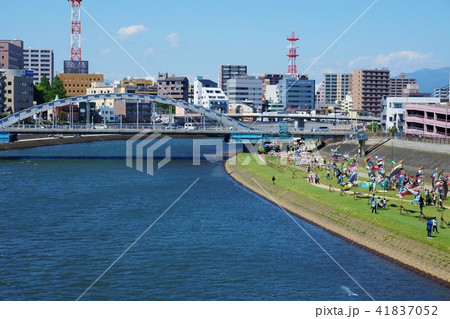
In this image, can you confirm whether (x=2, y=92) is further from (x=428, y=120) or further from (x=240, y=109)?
(x=428, y=120)

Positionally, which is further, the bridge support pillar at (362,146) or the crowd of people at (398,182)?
the bridge support pillar at (362,146)

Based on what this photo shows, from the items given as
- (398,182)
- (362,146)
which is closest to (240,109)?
(362,146)

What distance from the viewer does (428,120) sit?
82.6m

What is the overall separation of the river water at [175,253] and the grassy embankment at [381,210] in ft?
6.55

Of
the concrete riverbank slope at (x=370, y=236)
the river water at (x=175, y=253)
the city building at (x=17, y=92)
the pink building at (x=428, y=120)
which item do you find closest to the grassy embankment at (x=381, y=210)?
the concrete riverbank slope at (x=370, y=236)

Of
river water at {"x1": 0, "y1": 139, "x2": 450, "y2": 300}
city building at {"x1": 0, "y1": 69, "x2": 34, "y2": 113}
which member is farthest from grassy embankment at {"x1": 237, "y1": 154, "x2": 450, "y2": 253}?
city building at {"x1": 0, "y1": 69, "x2": 34, "y2": 113}

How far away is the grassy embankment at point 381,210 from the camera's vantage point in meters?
32.6

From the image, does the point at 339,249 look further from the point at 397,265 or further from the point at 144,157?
the point at 144,157

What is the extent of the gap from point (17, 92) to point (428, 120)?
294 ft

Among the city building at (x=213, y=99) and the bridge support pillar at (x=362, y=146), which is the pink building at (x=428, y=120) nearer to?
the bridge support pillar at (x=362, y=146)

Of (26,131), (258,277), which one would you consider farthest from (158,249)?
(26,131)

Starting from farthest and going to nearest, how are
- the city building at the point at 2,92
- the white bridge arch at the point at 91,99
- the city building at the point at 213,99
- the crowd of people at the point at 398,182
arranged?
1. the city building at the point at 213,99
2. the city building at the point at 2,92
3. the white bridge arch at the point at 91,99
4. the crowd of people at the point at 398,182

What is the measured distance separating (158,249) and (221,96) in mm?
157991

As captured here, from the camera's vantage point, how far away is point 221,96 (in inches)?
7525
